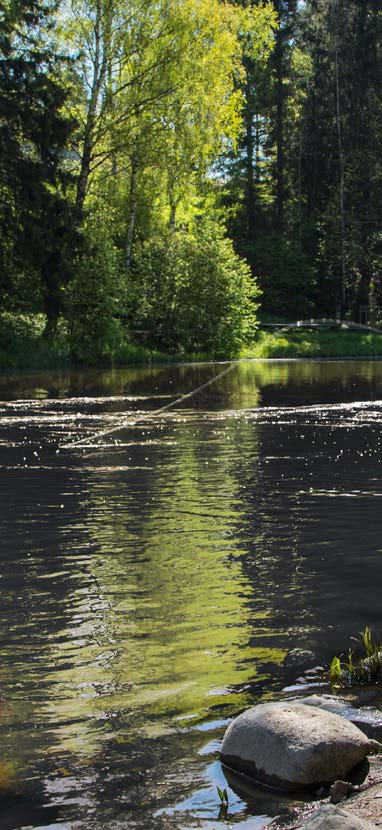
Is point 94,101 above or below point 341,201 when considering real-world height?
above

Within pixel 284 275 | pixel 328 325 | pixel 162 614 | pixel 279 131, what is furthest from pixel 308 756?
pixel 279 131

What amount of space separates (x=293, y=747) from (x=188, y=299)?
3443 centimetres

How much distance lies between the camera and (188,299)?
38.2 metres

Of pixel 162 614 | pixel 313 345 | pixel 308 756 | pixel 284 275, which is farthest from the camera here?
pixel 284 275

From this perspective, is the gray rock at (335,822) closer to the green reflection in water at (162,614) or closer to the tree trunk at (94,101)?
the green reflection in water at (162,614)

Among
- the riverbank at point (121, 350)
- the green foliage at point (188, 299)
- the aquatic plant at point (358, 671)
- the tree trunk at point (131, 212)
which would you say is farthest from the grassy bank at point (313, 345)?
the aquatic plant at point (358, 671)

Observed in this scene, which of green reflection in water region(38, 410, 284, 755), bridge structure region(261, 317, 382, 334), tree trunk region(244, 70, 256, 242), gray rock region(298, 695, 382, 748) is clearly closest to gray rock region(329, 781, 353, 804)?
gray rock region(298, 695, 382, 748)

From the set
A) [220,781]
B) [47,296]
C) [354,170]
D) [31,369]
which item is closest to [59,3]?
[47,296]

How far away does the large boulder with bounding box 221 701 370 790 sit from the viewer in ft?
13.7

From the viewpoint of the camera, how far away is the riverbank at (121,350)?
3359 centimetres

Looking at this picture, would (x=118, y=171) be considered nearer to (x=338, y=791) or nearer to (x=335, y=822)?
(x=338, y=791)

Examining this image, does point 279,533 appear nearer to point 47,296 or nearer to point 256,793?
point 256,793

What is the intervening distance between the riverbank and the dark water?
56.6 ft

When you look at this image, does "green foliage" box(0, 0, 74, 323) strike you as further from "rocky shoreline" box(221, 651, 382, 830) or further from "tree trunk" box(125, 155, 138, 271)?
"rocky shoreline" box(221, 651, 382, 830)
